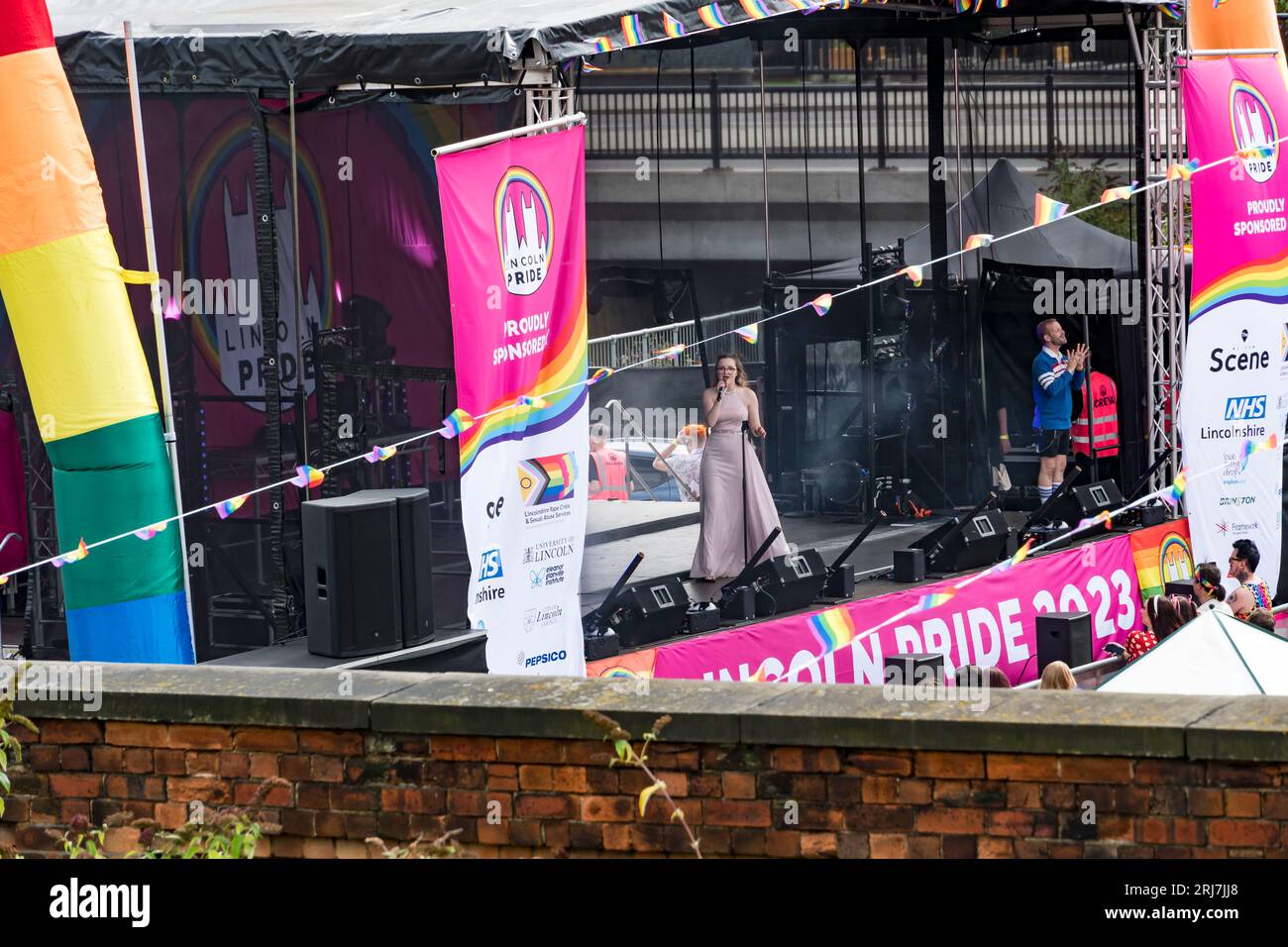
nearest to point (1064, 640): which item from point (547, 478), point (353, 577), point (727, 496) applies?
point (727, 496)

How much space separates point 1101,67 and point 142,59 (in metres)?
21.8

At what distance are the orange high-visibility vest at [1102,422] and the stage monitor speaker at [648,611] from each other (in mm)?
5838

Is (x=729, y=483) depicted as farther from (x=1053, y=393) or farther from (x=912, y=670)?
(x=1053, y=393)

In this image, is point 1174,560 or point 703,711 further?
point 1174,560

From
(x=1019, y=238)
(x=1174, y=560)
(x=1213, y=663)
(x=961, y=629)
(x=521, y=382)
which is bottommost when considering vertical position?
(x=961, y=629)

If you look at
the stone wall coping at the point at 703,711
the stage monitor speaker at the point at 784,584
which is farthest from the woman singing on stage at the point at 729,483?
the stone wall coping at the point at 703,711

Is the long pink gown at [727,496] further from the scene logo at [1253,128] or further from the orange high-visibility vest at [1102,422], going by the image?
the orange high-visibility vest at [1102,422]

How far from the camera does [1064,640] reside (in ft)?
37.9

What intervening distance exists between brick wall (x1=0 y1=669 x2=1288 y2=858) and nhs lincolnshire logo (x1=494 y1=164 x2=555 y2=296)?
4.05 meters

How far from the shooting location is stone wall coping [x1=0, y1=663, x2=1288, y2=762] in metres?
4.17

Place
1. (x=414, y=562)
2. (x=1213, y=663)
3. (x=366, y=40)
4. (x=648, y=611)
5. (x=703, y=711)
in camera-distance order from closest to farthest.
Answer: (x=703, y=711), (x=1213, y=663), (x=414, y=562), (x=366, y=40), (x=648, y=611)

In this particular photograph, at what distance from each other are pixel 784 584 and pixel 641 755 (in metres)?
7.07

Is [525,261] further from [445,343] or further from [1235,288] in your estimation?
[1235,288]
